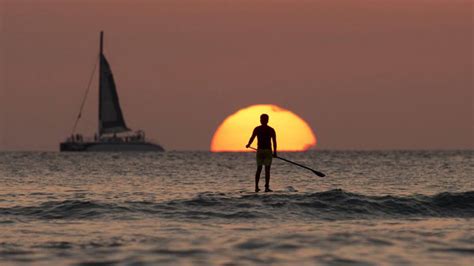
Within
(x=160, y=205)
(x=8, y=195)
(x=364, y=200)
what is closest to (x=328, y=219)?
(x=364, y=200)

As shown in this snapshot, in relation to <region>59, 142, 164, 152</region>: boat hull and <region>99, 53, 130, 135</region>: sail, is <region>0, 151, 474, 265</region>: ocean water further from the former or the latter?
<region>59, 142, 164, 152</region>: boat hull

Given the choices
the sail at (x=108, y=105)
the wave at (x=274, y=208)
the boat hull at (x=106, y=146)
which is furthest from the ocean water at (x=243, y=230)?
the boat hull at (x=106, y=146)

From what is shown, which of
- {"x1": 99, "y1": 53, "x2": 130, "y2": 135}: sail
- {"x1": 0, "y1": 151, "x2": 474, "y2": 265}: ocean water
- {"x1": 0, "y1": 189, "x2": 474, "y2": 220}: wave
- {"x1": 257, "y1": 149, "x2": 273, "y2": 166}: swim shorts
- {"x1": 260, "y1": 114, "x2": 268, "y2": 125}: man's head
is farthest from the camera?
{"x1": 99, "y1": 53, "x2": 130, "y2": 135}: sail

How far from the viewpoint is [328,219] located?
1836cm

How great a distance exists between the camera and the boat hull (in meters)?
138

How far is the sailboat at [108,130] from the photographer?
4589 inches

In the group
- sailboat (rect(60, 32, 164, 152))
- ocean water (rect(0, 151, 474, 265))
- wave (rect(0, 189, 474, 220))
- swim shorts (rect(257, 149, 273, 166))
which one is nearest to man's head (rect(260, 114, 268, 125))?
swim shorts (rect(257, 149, 273, 166))

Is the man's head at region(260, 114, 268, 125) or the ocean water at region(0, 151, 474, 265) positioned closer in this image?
the ocean water at region(0, 151, 474, 265)

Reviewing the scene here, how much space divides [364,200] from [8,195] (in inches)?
451

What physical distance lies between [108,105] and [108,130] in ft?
23.8

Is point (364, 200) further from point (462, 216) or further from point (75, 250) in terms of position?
point (75, 250)

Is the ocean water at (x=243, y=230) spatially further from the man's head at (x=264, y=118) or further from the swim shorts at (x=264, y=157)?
the man's head at (x=264, y=118)

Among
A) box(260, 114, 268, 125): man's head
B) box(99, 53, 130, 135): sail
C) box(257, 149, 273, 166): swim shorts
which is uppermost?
box(99, 53, 130, 135): sail

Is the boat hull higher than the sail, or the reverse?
the sail
